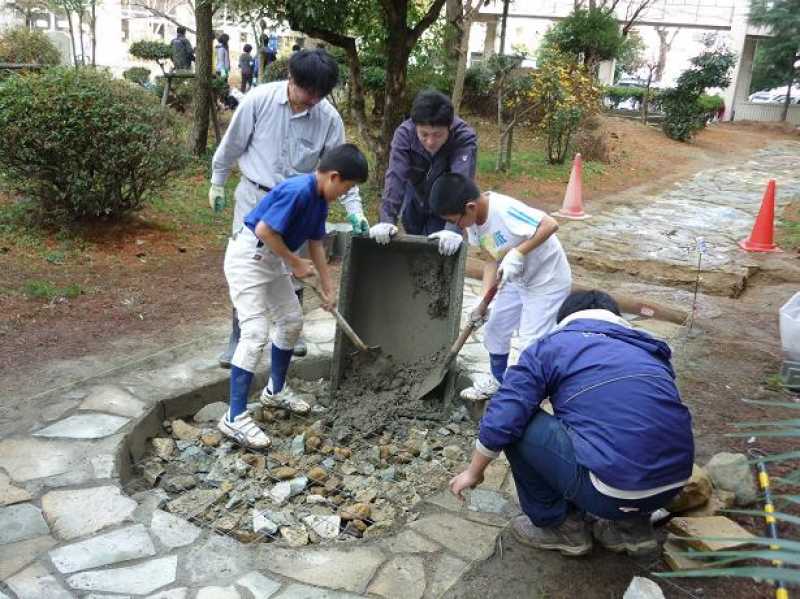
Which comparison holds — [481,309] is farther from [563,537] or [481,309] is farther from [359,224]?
[563,537]

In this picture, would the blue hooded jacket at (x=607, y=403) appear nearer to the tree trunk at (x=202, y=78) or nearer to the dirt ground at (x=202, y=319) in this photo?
the dirt ground at (x=202, y=319)

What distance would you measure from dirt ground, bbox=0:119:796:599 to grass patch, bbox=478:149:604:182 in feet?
18.5

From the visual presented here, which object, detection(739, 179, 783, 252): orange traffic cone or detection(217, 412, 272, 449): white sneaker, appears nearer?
detection(217, 412, 272, 449): white sneaker

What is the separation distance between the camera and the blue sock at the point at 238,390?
3.44 m

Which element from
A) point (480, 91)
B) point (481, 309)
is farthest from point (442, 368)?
point (480, 91)

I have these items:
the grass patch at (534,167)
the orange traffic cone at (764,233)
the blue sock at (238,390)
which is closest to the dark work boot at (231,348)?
the blue sock at (238,390)

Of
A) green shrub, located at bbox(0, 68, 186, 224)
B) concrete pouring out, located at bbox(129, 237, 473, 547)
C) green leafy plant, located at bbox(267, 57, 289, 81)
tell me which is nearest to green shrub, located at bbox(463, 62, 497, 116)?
green leafy plant, located at bbox(267, 57, 289, 81)

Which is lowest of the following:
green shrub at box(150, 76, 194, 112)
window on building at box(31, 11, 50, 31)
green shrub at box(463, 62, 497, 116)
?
green shrub at box(150, 76, 194, 112)

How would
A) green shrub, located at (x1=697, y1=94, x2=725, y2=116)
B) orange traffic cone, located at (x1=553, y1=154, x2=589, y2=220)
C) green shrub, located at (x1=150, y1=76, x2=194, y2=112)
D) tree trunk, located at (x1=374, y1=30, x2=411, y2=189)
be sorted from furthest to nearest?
1. green shrub, located at (x1=697, y1=94, x2=725, y2=116)
2. green shrub, located at (x1=150, y1=76, x2=194, y2=112)
3. orange traffic cone, located at (x1=553, y1=154, x2=589, y2=220)
4. tree trunk, located at (x1=374, y1=30, x2=411, y2=189)

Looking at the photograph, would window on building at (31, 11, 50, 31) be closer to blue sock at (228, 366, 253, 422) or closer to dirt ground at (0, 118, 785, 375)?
dirt ground at (0, 118, 785, 375)

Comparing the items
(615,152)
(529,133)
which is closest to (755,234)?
(615,152)

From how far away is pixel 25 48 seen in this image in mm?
13406

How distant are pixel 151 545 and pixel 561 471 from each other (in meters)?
1.44

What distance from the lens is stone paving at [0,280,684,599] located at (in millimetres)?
2414
